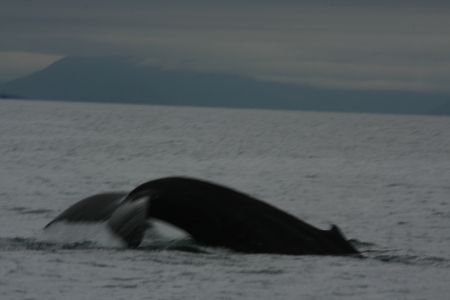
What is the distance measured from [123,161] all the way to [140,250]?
2339 centimetres

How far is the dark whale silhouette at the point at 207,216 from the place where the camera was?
850 centimetres

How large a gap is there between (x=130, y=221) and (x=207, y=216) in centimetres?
93

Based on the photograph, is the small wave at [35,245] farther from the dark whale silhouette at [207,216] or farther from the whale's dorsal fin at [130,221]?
the whale's dorsal fin at [130,221]

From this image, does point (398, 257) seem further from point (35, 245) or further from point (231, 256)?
point (35, 245)

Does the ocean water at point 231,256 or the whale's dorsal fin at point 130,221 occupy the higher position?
the whale's dorsal fin at point 130,221

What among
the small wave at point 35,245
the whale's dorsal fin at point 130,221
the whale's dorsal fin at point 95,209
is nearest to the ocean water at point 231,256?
the small wave at point 35,245

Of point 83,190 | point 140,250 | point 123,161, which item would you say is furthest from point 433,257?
point 123,161

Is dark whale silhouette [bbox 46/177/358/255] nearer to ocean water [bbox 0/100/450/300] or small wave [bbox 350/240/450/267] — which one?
ocean water [bbox 0/100/450/300]

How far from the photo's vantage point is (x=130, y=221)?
26.8 ft

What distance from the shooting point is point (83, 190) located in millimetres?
18984

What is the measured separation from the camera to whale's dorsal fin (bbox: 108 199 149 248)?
8.09 metres

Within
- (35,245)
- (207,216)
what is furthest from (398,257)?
(35,245)

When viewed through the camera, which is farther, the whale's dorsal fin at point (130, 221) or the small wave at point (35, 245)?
the small wave at point (35, 245)

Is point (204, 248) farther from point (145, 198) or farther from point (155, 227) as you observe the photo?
point (155, 227)
